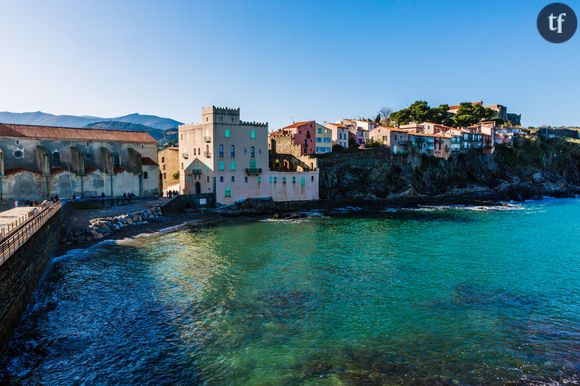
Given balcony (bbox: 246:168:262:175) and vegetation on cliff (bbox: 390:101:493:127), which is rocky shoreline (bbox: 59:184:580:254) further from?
vegetation on cliff (bbox: 390:101:493:127)

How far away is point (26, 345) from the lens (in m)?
16.5

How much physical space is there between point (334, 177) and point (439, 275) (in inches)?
1853

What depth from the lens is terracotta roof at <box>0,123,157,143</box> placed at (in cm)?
4642

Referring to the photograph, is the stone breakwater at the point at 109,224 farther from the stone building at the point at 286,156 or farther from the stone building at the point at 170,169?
the stone building at the point at 286,156

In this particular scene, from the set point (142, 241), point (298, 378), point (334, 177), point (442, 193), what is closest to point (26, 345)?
point (298, 378)

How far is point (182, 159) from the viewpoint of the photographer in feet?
206

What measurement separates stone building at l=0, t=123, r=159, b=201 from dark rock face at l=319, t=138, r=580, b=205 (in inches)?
1225

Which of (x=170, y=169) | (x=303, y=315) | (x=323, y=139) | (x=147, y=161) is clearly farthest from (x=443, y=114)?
(x=303, y=315)

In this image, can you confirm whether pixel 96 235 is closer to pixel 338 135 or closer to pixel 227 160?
pixel 227 160

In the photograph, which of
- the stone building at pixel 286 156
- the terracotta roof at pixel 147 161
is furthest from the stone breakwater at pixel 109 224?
the stone building at pixel 286 156

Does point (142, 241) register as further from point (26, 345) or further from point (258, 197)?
point (258, 197)

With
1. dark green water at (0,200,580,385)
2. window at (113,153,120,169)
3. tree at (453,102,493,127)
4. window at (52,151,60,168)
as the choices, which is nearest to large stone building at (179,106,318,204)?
window at (113,153,120,169)

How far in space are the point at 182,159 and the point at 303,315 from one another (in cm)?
4808

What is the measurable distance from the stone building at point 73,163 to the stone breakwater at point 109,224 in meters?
8.16
